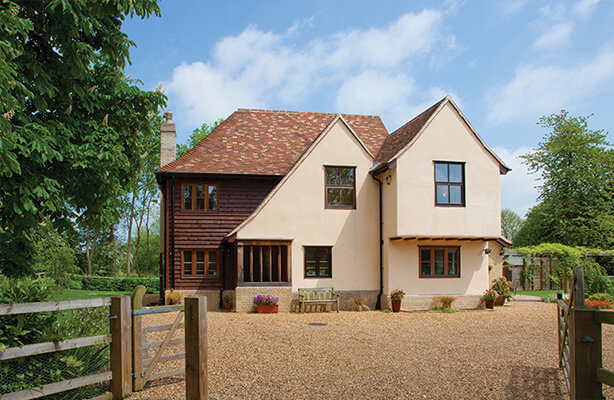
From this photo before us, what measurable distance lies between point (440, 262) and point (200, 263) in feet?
33.6

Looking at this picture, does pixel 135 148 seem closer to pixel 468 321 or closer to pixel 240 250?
pixel 240 250

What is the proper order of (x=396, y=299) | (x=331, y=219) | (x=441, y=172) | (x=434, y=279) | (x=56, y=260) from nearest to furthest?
(x=396, y=299) < (x=441, y=172) < (x=434, y=279) < (x=331, y=219) < (x=56, y=260)

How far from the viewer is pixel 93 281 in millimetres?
37719

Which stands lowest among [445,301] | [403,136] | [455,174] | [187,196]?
[445,301]

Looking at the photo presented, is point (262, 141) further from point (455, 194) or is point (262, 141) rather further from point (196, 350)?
point (196, 350)

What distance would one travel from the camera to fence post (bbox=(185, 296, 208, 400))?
21.9 ft

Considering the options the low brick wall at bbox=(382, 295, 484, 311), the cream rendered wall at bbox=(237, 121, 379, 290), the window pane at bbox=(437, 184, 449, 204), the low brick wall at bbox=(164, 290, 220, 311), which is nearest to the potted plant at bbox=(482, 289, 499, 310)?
the low brick wall at bbox=(382, 295, 484, 311)

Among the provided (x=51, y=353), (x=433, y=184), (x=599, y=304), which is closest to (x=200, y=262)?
(x=433, y=184)

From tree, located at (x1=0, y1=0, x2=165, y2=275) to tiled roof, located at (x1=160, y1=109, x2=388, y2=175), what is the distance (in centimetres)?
1007

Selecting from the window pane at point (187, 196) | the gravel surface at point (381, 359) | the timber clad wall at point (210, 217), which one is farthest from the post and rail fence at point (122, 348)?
the window pane at point (187, 196)

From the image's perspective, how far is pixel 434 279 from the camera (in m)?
19.9

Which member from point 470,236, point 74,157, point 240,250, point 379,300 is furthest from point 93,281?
point 74,157

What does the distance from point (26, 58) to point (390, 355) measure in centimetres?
894

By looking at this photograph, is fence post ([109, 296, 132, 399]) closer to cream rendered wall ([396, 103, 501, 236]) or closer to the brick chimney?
cream rendered wall ([396, 103, 501, 236])
